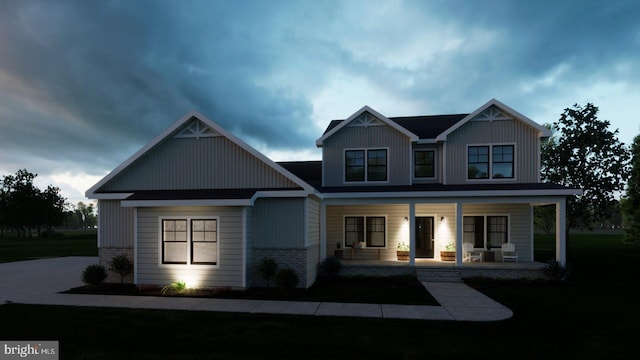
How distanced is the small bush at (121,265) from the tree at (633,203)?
3269 centimetres

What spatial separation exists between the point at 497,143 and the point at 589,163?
938cm

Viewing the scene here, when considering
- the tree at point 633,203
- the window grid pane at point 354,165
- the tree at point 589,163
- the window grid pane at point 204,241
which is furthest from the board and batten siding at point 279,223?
the tree at point 633,203

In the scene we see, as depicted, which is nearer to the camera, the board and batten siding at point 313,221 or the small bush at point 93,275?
the small bush at point 93,275

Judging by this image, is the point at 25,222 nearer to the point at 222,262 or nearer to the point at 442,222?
the point at 222,262

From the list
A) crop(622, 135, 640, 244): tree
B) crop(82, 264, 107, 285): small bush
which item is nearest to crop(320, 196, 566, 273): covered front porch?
crop(82, 264, 107, 285): small bush

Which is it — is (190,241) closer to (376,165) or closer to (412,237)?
(412,237)

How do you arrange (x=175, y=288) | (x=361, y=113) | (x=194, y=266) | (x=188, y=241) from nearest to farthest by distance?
(x=175, y=288) < (x=194, y=266) < (x=188, y=241) < (x=361, y=113)

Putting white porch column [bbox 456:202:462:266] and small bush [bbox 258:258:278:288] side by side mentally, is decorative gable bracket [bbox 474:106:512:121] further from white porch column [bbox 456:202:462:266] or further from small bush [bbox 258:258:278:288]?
small bush [bbox 258:258:278:288]

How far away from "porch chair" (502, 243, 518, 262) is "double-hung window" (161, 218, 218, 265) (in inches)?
544

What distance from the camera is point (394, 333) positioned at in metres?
7.04

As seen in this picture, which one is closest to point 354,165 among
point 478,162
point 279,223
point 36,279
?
point 279,223

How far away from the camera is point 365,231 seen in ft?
54.6

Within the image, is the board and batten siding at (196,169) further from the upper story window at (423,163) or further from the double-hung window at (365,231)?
the upper story window at (423,163)

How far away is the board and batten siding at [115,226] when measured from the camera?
12.6 m
